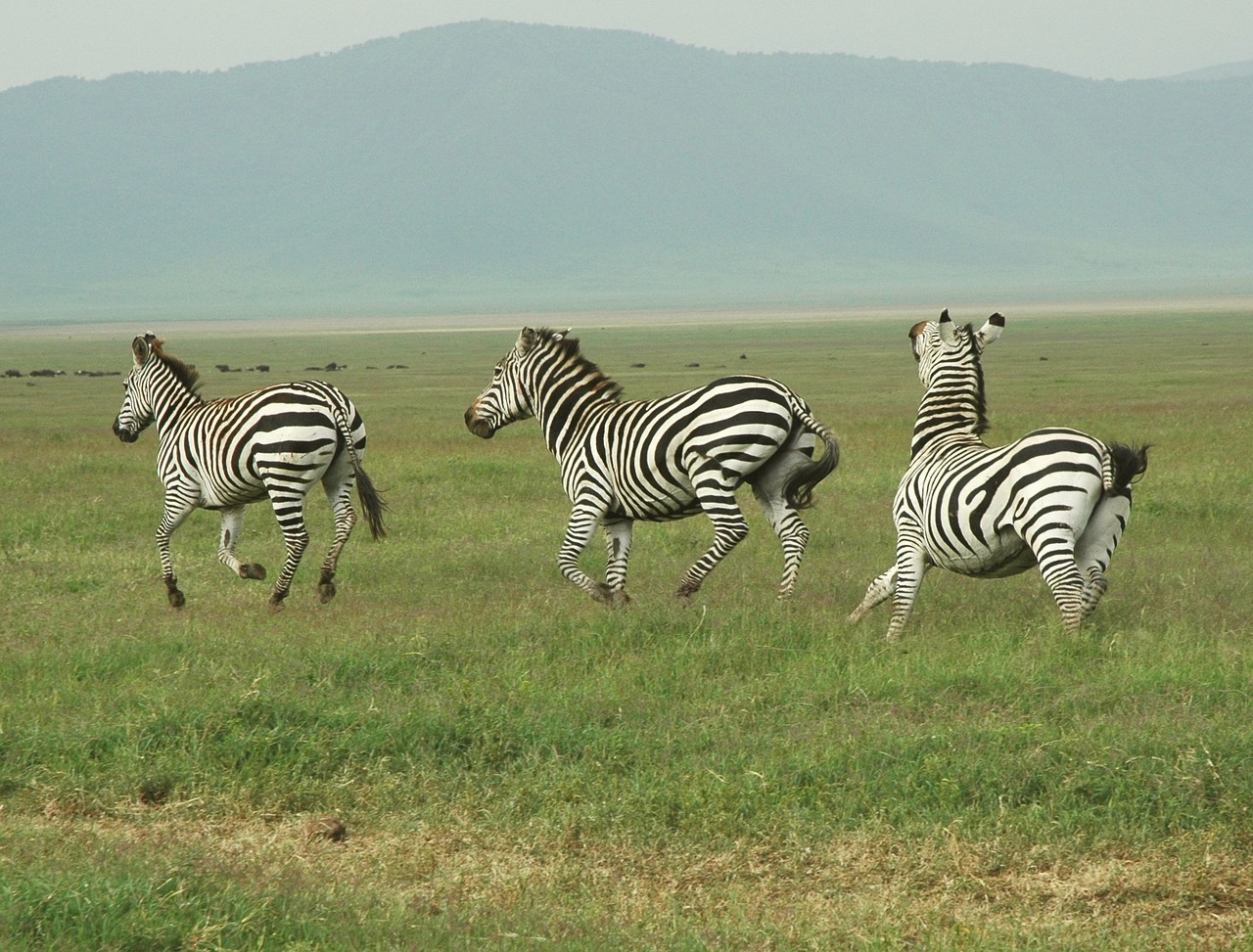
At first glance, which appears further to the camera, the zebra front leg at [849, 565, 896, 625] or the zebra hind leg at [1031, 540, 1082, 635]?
the zebra front leg at [849, 565, 896, 625]

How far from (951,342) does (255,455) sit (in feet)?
17.3

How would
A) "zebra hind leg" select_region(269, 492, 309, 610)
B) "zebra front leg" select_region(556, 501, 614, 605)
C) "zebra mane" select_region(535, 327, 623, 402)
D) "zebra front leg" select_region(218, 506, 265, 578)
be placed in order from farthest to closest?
"zebra front leg" select_region(218, 506, 265, 578)
"zebra mane" select_region(535, 327, 623, 402)
"zebra hind leg" select_region(269, 492, 309, 610)
"zebra front leg" select_region(556, 501, 614, 605)

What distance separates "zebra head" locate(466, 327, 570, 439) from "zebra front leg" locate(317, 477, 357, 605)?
1183mm

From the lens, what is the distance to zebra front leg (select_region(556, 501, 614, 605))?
11586mm

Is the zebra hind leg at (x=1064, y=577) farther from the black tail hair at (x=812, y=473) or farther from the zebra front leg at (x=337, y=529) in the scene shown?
the zebra front leg at (x=337, y=529)

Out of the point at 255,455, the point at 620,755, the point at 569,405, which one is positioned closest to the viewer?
the point at 620,755

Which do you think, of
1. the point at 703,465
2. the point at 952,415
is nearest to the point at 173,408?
the point at 703,465

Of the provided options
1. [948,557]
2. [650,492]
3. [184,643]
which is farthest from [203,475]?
[948,557]

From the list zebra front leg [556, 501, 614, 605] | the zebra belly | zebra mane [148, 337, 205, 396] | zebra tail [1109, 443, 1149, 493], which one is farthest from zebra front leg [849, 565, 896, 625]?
zebra mane [148, 337, 205, 396]

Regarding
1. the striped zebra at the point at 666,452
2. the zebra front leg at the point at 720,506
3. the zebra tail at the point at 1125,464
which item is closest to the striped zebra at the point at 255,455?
the striped zebra at the point at 666,452

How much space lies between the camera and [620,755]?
7680mm

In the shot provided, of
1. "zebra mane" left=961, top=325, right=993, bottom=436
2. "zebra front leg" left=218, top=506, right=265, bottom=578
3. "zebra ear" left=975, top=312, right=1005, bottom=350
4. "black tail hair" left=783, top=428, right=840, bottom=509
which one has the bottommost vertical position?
"zebra front leg" left=218, top=506, right=265, bottom=578

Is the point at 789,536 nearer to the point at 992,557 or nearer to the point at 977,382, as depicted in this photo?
the point at 977,382

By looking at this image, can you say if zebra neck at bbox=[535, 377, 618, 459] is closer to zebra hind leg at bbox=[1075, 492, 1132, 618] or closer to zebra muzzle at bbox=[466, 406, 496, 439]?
zebra muzzle at bbox=[466, 406, 496, 439]
